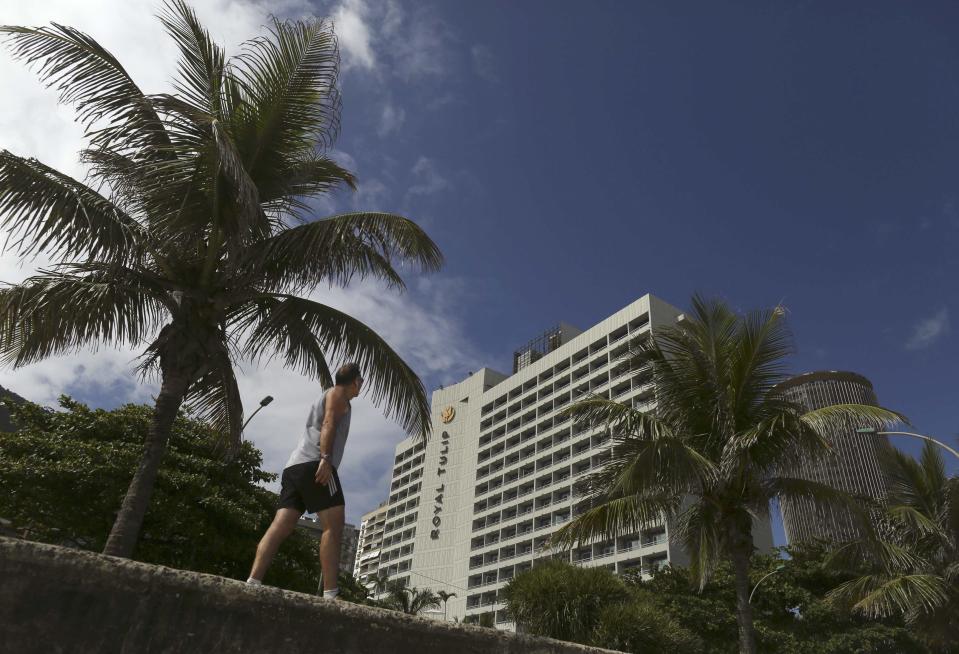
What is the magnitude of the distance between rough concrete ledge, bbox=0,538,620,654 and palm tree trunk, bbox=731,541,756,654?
873 cm

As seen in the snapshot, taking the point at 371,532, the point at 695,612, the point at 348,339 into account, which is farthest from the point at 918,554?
the point at 371,532

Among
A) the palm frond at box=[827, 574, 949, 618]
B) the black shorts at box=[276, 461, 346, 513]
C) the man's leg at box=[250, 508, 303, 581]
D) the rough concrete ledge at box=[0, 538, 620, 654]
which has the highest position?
the palm frond at box=[827, 574, 949, 618]

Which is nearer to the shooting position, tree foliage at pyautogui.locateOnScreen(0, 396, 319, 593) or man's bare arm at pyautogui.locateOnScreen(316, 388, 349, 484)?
man's bare arm at pyautogui.locateOnScreen(316, 388, 349, 484)

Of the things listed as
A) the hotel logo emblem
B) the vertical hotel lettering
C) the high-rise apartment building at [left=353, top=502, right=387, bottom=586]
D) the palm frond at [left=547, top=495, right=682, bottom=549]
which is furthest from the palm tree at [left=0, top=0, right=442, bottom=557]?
the high-rise apartment building at [left=353, top=502, right=387, bottom=586]

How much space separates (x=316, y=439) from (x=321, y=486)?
12.0 inches

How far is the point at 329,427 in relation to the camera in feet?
12.5

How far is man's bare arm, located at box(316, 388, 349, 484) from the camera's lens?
3.67 meters

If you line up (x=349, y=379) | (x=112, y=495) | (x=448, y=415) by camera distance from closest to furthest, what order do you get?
A: (x=349, y=379) → (x=112, y=495) → (x=448, y=415)

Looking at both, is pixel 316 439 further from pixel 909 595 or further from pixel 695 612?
pixel 695 612

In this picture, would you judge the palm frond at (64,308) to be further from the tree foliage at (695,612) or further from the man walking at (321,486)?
the tree foliage at (695,612)

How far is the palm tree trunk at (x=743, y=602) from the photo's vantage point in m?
9.53

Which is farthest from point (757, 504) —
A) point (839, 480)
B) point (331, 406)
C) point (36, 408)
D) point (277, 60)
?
point (839, 480)

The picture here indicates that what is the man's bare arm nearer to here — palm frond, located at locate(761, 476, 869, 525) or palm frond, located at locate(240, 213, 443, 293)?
palm frond, located at locate(240, 213, 443, 293)

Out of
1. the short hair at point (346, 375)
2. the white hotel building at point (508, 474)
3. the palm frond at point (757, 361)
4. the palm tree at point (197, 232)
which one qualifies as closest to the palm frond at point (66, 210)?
the palm tree at point (197, 232)
